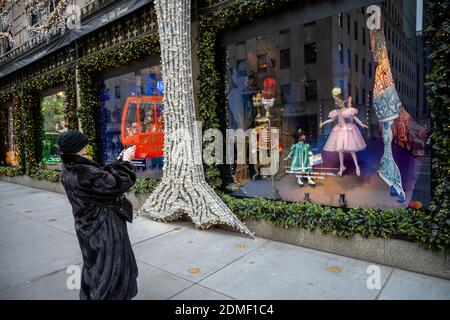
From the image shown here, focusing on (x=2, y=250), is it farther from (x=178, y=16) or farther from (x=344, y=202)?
(x=344, y=202)

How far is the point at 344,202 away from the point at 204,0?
15.3ft

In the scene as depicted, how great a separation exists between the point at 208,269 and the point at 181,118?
9.61ft

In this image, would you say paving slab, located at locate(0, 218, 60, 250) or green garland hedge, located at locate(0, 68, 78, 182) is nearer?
paving slab, located at locate(0, 218, 60, 250)

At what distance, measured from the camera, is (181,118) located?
19.5ft

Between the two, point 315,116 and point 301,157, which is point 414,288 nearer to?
point 301,157

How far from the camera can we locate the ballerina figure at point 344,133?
5.54 meters

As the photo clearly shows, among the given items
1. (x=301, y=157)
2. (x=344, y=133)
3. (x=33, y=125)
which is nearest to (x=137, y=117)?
(x=301, y=157)

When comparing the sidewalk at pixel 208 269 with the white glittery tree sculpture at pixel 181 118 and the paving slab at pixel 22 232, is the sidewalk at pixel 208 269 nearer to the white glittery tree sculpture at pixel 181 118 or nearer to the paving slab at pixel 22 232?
the paving slab at pixel 22 232

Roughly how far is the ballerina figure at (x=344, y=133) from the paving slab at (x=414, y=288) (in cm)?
203

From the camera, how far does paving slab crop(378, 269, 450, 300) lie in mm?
3398

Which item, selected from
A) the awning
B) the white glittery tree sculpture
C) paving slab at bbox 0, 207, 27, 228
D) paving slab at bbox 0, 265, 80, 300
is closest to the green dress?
the white glittery tree sculpture

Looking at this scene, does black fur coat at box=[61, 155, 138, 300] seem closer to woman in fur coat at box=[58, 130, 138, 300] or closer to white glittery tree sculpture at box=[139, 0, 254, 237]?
woman in fur coat at box=[58, 130, 138, 300]

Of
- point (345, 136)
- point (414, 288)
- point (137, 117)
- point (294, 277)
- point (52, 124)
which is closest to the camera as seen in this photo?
point (414, 288)

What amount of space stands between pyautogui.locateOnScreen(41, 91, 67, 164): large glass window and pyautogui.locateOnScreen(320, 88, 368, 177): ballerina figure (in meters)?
9.19
